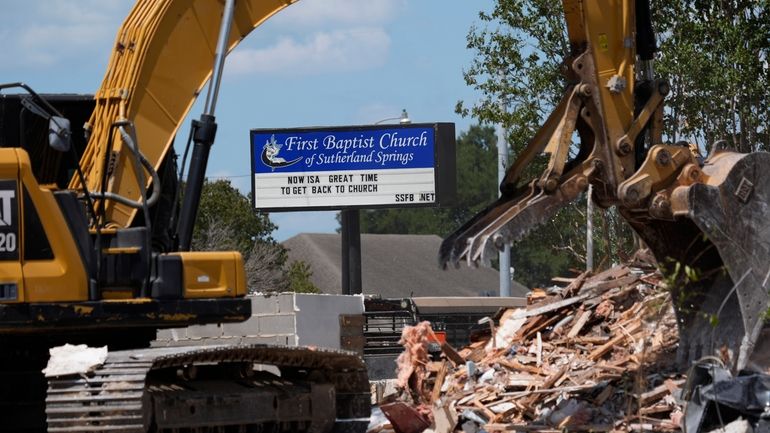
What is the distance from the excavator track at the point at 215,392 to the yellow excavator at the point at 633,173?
1.43 metres

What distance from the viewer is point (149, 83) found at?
12094mm

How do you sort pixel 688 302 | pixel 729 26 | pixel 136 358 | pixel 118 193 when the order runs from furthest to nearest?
pixel 729 26 < pixel 688 302 < pixel 118 193 < pixel 136 358

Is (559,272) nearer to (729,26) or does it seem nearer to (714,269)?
(729,26)

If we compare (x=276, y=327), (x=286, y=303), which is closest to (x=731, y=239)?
(x=286, y=303)

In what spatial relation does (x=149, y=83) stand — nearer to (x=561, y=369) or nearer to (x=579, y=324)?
(x=561, y=369)

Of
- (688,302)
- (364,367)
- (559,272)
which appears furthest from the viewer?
(559,272)

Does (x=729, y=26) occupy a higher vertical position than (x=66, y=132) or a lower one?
higher

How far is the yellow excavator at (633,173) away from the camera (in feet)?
41.1

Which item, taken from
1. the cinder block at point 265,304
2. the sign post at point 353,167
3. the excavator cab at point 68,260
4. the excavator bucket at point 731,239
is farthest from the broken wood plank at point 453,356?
the sign post at point 353,167

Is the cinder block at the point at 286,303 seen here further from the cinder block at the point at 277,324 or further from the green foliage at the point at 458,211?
the green foliage at the point at 458,211

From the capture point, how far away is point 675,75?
28.3 m

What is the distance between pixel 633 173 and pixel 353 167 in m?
24.8

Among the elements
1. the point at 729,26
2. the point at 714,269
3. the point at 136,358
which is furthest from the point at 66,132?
the point at 729,26

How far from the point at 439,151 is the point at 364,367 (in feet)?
79.7
